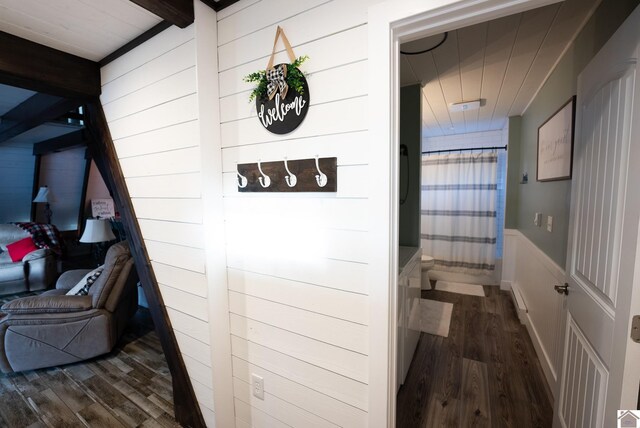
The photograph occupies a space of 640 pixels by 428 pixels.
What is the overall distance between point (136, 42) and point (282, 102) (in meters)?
1.13

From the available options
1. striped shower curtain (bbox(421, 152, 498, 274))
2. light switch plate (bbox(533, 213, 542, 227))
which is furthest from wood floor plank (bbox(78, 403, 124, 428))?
striped shower curtain (bbox(421, 152, 498, 274))

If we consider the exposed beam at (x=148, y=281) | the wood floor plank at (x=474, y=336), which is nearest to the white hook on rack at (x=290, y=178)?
the exposed beam at (x=148, y=281)

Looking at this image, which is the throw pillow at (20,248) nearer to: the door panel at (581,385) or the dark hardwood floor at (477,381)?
the dark hardwood floor at (477,381)

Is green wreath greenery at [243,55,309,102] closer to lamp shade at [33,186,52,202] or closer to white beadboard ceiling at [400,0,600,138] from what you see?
white beadboard ceiling at [400,0,600,138]

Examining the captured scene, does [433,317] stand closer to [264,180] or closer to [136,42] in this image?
[264,180]

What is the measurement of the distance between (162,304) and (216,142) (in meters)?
1.09

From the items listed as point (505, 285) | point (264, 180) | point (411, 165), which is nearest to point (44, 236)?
point (264, 180)

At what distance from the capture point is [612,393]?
86 centimetres

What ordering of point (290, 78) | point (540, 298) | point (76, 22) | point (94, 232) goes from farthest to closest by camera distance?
point (94, 232) → point (540, 298) → point (76, 22) → point (290, 78)

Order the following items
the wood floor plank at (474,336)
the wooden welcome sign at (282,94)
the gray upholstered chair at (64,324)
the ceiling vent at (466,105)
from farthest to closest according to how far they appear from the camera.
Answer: the ceiling vent at (466,105) → the wood floor plank at (474,336) → the gray upholstered chair at (64,324) → the wooden welcome sign at (282,94)

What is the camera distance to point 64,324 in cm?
217

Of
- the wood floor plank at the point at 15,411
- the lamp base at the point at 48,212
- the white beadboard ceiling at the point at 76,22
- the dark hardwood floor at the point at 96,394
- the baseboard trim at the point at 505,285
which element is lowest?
the dark hardwood floor at the point at 96,394

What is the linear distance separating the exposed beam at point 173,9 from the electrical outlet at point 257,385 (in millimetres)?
1802

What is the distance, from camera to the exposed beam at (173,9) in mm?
1097
